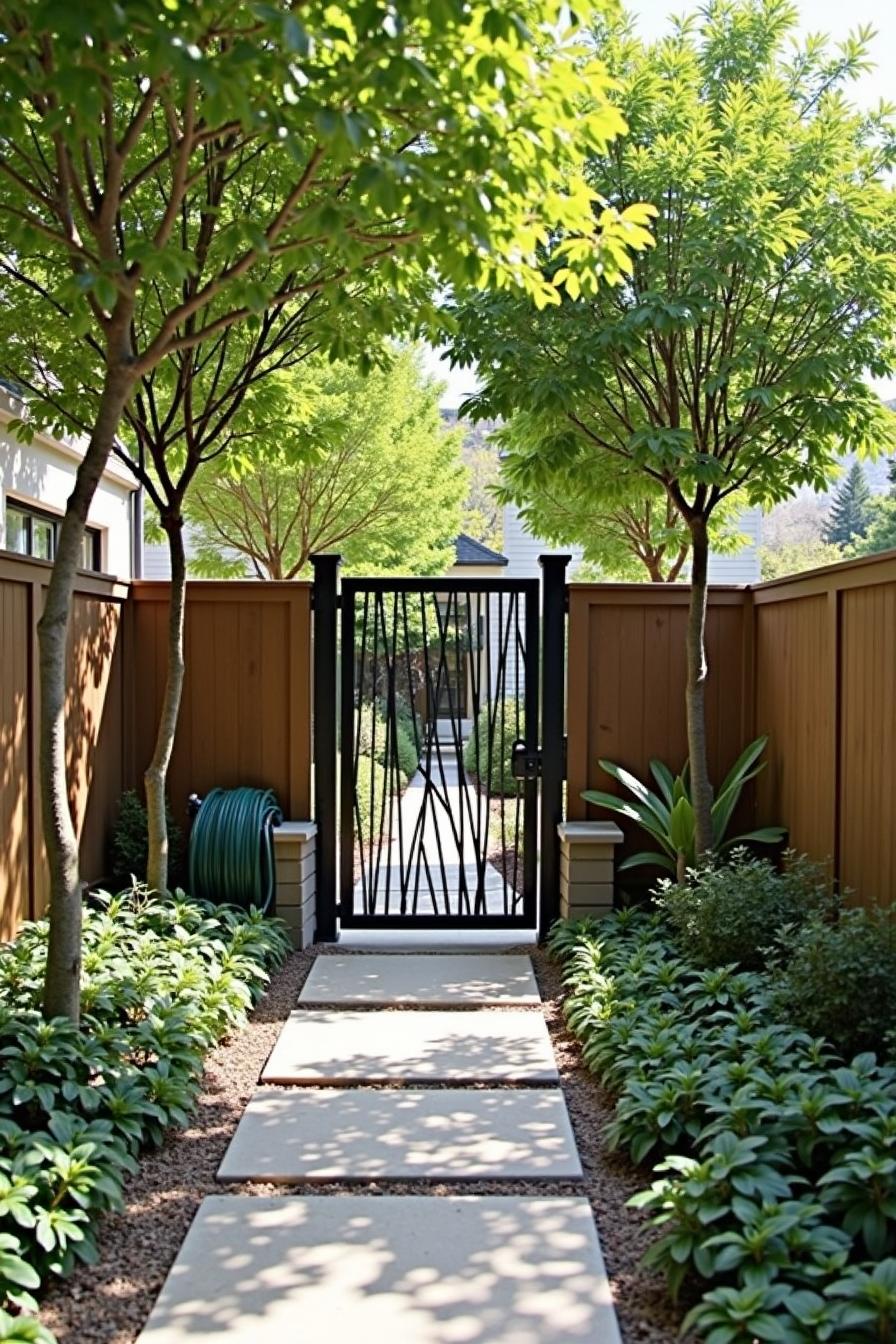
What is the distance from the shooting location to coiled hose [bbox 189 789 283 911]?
18.5ft

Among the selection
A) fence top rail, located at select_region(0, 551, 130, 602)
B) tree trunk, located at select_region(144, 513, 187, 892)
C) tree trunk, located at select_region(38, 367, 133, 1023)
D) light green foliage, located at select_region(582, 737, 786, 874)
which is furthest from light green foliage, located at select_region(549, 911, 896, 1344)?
fence top rail, located at select_region(0, 551, 130, 602)

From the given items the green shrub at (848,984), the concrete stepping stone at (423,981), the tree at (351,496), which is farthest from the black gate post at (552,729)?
the tree at (351,496)

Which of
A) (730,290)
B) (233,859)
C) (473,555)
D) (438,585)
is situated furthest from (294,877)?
(473,555)

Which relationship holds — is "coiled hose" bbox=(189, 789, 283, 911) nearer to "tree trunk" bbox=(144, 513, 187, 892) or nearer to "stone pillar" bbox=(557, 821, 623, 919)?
"tree trunk" bbox=(144, 513, 187, 892)

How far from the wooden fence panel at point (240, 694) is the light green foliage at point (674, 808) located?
1.71 m

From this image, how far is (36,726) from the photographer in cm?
500

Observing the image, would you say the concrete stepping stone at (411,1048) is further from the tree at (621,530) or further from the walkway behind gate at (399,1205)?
the tree at (621,530)

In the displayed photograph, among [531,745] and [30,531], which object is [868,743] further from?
[30,531]

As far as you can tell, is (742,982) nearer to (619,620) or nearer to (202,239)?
(619,620)

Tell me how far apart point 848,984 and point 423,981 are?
2.29 meters

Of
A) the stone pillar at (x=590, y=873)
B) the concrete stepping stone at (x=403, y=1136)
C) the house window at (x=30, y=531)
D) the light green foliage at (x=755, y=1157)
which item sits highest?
the house window at (x=30, y=531)

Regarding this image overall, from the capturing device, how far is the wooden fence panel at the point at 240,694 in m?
6.21

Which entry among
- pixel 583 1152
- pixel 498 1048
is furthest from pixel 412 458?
pixel 583 1152

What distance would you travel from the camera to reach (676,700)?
6.23 metres
